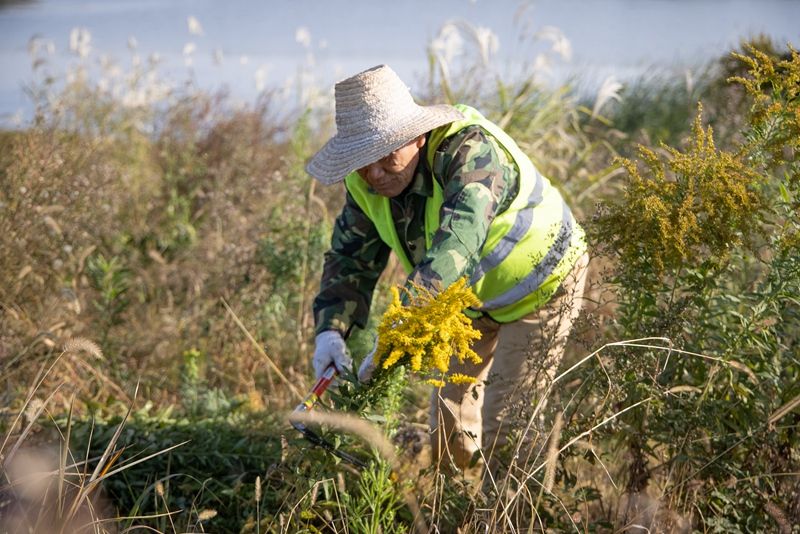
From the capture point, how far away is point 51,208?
4.38 metres

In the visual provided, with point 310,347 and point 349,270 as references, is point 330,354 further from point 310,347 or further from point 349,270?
point 310,347

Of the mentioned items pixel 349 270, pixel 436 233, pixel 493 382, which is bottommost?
pixel 493 382

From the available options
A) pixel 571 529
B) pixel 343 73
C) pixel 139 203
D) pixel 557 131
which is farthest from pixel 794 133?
pixel 343 73

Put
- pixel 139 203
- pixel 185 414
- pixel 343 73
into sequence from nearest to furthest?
pixel 185 414 → pixel 139 203 → pixel 343 73

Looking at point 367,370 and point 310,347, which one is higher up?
point 367,370

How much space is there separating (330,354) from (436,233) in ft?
2.45

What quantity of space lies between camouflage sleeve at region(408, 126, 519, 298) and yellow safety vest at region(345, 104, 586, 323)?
0.24 feet

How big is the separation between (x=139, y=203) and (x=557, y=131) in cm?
331

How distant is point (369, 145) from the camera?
2.87 m

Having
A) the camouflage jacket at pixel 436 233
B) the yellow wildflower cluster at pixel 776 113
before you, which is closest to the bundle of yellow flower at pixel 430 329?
the camouflage jacket at pixel 436 233

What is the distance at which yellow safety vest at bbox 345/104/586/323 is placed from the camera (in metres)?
3.07

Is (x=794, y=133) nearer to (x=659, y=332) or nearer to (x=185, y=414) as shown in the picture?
(x=659, y=332)

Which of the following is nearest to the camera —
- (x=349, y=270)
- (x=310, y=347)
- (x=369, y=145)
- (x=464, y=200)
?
(x=464, y=200)

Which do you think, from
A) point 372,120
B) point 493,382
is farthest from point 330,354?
point 372,120
